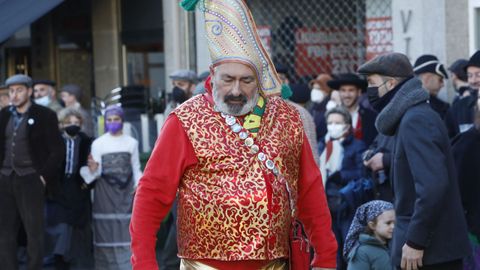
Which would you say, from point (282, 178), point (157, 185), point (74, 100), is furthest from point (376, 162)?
point (74, 100)

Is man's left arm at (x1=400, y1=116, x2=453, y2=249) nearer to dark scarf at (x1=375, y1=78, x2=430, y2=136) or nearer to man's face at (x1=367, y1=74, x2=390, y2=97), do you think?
dark scarf at (x1=375, y1=78, x2=430, y2=136)

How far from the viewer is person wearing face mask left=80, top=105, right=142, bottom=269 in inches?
502

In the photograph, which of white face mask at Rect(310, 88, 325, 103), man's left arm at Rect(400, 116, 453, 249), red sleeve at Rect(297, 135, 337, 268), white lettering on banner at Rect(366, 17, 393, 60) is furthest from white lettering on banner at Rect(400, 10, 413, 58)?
red sleeve at Rect(297, 135, 337, 268)

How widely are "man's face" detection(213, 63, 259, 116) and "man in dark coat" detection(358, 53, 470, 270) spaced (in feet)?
4.22

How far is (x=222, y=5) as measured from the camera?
5.76m

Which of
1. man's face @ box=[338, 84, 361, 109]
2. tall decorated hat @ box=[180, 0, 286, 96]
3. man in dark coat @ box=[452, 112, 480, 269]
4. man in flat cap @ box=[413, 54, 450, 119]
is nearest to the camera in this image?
tall decorated hat @ box=[180, 0, 286, 96]

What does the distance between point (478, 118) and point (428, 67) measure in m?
2.81

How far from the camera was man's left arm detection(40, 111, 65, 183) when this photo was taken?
1199 cm

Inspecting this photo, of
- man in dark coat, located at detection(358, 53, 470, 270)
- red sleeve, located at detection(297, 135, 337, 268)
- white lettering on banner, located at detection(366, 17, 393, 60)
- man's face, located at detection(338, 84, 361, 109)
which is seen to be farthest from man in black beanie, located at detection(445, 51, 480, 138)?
red sleeve, located at detection(297, 135, 337, 268)

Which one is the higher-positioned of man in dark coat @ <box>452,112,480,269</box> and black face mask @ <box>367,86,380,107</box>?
black face mask @ <box>367,86,380,107</box>

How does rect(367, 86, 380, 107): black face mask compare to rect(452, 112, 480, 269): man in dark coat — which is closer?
rect(367, 86, 380, 107): black face mask

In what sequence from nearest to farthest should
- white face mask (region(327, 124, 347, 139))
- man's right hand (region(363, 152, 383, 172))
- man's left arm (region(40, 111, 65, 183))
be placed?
1. man's right hand (region(363, 152, 383, 172))
2. white face mask (region(327, 124, 347, 139))
3. man's left arm (region(40, 111, 65, 183))

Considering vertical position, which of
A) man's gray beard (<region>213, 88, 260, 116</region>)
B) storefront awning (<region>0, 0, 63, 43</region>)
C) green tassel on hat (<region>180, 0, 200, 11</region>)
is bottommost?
man's gray beard (<region>213, 88, 260, 116</region>)

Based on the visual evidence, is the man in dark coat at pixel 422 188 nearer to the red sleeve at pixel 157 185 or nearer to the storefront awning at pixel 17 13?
the red sleeve at pixel 157 185
